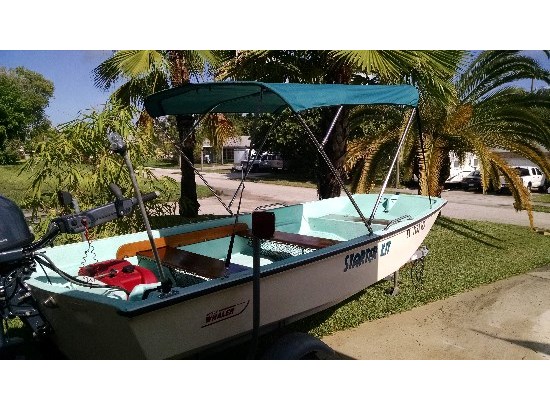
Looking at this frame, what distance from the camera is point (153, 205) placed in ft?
24.0

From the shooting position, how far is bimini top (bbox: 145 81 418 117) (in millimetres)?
3998

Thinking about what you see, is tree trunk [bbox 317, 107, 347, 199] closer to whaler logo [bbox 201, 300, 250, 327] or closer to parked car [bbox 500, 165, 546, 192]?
whaler logo [bbox 201, 300, 250, 327]

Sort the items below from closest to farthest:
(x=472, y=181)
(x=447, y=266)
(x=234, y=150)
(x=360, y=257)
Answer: (x=360, y=257) → (x=447, y=266) → (x=472, y=181) → (x=234, y=150)

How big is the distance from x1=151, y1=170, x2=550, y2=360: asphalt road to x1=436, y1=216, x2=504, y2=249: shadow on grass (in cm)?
239

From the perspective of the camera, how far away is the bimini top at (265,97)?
4.00 meters

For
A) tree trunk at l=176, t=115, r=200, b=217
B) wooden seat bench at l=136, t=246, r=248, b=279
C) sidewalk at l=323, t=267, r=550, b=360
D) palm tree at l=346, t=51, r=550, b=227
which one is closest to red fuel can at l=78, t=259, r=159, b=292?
wooden seat bench at l=136, t=246, r=248, b=279

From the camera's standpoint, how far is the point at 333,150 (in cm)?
822

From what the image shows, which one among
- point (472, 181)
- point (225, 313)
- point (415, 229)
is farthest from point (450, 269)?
point (472, 181)

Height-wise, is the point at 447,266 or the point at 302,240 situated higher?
the point at 302,240

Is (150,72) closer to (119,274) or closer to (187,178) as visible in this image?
(187,178)

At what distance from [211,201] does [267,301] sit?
1252 cm

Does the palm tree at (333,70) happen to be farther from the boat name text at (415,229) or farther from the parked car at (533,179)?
the parked car at (533,179)

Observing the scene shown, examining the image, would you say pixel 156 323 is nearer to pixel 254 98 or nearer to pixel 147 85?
pixel 254 98

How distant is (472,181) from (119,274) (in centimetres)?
1853
